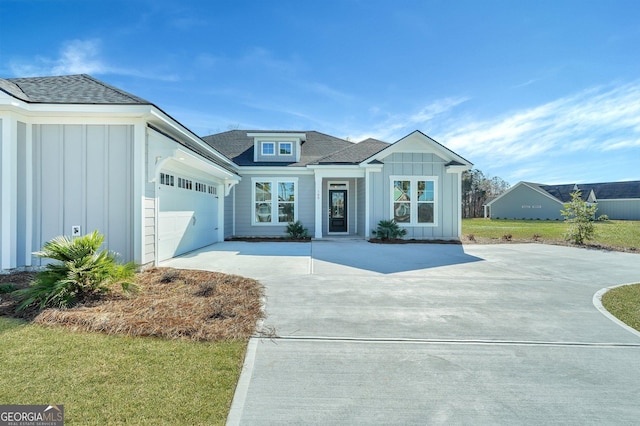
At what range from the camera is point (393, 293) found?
519 centimetres

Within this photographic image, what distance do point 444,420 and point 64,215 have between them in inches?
305

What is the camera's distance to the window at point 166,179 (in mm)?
7236

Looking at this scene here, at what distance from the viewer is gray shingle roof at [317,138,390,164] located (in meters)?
12.9

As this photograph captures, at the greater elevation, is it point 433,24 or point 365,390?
point 433,24

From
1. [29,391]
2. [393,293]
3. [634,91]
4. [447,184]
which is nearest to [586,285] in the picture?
[393,293]

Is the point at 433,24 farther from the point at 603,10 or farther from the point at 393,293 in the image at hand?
the point at 393,293

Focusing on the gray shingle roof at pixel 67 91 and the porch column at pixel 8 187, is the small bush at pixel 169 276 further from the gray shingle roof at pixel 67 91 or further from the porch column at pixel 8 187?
the gray shingle roof at pixel 67 91

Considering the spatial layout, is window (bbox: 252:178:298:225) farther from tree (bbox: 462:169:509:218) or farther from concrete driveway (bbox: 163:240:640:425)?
tree (bbox: 462:169:509:218)

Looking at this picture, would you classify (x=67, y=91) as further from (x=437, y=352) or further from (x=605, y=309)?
(x=605, y=309)

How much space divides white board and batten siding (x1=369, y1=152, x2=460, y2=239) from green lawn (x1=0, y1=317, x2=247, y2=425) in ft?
32.8

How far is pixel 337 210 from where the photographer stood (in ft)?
47.3

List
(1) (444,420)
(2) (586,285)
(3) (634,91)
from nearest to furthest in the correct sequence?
(1) (444,420)
(2) (586,285)
(3) (634,91)

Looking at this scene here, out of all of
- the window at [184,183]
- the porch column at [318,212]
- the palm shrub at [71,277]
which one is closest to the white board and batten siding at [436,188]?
the porch column at [318,212]

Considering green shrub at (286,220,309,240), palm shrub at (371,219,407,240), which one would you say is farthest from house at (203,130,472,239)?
green shrub at (286,220,309,240)
